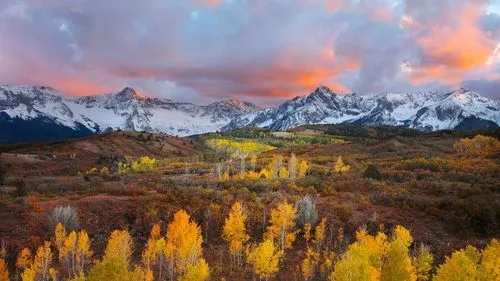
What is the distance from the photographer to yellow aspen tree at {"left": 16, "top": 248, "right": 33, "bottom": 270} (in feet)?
153

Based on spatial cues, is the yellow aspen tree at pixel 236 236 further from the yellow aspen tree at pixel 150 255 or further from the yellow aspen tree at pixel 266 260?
the yellow aspen tree at pixel 150 255

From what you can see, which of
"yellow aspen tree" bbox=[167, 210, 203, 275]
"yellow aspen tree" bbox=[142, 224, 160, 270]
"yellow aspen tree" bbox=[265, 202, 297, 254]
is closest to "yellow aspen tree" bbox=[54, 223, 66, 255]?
"yellow aspen tree" bbox=[142, 224, 160, 270]

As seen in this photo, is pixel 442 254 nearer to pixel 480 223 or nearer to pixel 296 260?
pixel 480 223

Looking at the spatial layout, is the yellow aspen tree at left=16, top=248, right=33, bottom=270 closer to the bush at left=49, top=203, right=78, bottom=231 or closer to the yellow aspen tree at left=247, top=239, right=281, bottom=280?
the bush at left=49, top=203, right=78, bottom=231

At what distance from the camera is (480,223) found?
200 feet

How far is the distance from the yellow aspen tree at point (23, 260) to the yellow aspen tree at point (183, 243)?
13.5 metres

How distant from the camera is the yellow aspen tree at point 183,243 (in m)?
46.3

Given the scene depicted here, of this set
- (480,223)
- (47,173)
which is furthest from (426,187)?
(47,173)

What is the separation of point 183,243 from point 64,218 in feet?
54.8

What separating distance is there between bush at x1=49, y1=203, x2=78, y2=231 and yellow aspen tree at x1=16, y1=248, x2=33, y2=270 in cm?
685

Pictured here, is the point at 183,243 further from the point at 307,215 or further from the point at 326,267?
the point at 307,215

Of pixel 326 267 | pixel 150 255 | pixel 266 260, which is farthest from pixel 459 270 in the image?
pixel 150 255

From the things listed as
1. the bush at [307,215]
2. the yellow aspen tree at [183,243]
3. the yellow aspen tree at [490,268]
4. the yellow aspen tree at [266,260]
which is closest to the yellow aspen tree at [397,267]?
the yellow aspen tree at [490,268]

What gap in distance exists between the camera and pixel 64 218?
55.3 metres
